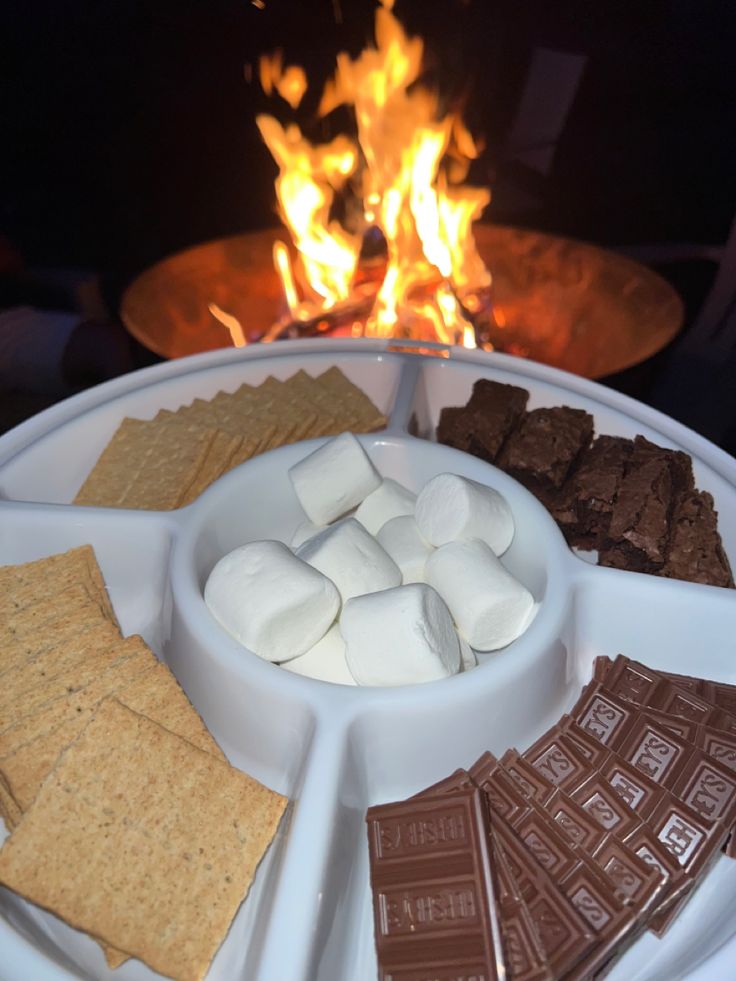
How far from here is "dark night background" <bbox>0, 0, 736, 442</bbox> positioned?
4008mm

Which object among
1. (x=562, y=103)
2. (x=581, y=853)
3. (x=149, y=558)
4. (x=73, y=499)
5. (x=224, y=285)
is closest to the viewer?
(x=581, y=853)

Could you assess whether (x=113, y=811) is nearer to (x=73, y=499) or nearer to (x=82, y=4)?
(x=73, y=499)

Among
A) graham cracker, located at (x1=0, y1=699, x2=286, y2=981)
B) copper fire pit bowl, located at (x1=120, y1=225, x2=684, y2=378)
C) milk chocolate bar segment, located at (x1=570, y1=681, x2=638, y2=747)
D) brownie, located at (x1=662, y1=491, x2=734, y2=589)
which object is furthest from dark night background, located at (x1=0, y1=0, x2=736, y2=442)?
graham cracker, located at (x1=0, y1=699, x2=286, y2=981)

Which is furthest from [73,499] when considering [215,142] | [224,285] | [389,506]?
[215,142]

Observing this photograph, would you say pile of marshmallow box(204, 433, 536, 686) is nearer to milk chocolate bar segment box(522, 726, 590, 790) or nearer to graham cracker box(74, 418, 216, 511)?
milk chocolate bar segment box(522, 726, 590, 790)

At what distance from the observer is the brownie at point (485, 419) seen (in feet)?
6.75

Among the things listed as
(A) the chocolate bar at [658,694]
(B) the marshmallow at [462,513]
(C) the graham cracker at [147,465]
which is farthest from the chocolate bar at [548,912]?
(C) the graham cracker at [147,465]

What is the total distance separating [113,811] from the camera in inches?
50.3

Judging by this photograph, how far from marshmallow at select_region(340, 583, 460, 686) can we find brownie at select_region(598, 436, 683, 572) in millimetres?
479

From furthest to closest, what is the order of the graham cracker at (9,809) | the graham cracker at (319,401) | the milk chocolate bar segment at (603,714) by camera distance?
1. the graham cracker at (319,401)
2. the milk chocolate bar segment at (603,714)
3. the graham cracker at (9,809)

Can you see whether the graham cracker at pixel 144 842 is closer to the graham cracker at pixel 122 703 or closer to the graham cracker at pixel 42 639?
the graham cracker at pixel 122 703

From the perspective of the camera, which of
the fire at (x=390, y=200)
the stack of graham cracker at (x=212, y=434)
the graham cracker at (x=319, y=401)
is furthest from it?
the fire at (x=390, y=200)

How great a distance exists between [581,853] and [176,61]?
4.50 m

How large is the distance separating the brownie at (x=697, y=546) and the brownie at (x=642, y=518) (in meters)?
0.03
